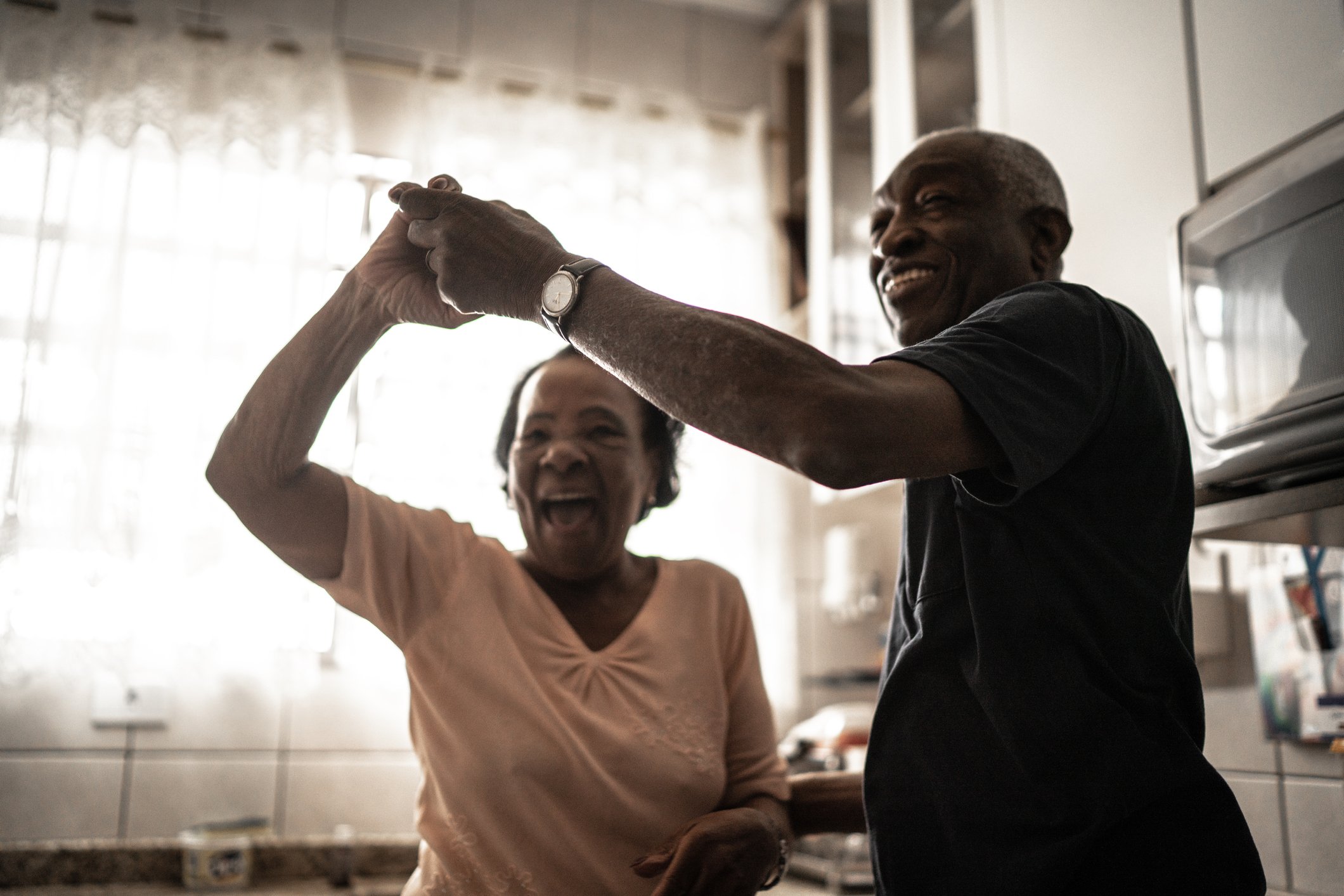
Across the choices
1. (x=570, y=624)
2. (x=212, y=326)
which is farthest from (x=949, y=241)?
(x=212, y=326)

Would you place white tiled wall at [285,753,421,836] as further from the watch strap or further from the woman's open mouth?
the watch strap

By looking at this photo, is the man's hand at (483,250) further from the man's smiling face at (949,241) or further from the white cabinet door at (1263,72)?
the white cabinet door at (1263,72)

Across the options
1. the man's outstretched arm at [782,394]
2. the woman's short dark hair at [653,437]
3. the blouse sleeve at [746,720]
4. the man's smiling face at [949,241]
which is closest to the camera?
the man's outstretched arm at [782,394]

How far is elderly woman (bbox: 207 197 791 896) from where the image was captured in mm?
972

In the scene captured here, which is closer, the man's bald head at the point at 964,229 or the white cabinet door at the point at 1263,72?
the man's bald head at the point at 964,229

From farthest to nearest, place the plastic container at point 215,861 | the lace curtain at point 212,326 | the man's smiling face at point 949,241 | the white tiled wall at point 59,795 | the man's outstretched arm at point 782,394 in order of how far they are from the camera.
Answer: the lace curtain at point 212,326 < the white tiled wall at point 59,795 < the plastic container at point 215,861 < the man's smiling face at point 949,241 < the man's outstretched arm at point 782,394

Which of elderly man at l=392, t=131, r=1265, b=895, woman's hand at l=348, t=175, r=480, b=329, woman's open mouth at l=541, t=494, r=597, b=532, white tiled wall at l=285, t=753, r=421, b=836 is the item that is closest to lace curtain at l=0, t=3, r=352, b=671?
white tiled wall at l=285, t=753, r=421, b=836

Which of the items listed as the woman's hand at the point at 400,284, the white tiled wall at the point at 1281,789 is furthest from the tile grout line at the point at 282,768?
the white tiled wall at the point at 1281,789

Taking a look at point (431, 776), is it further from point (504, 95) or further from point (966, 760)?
point (504, 95)

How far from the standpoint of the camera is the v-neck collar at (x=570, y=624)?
1.09m

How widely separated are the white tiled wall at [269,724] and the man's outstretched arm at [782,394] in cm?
189

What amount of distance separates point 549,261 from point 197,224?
1994 mm

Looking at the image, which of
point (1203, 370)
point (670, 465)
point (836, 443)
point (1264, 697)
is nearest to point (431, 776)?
point (670, 465)

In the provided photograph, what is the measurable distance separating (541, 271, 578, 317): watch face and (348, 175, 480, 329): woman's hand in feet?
0.83
